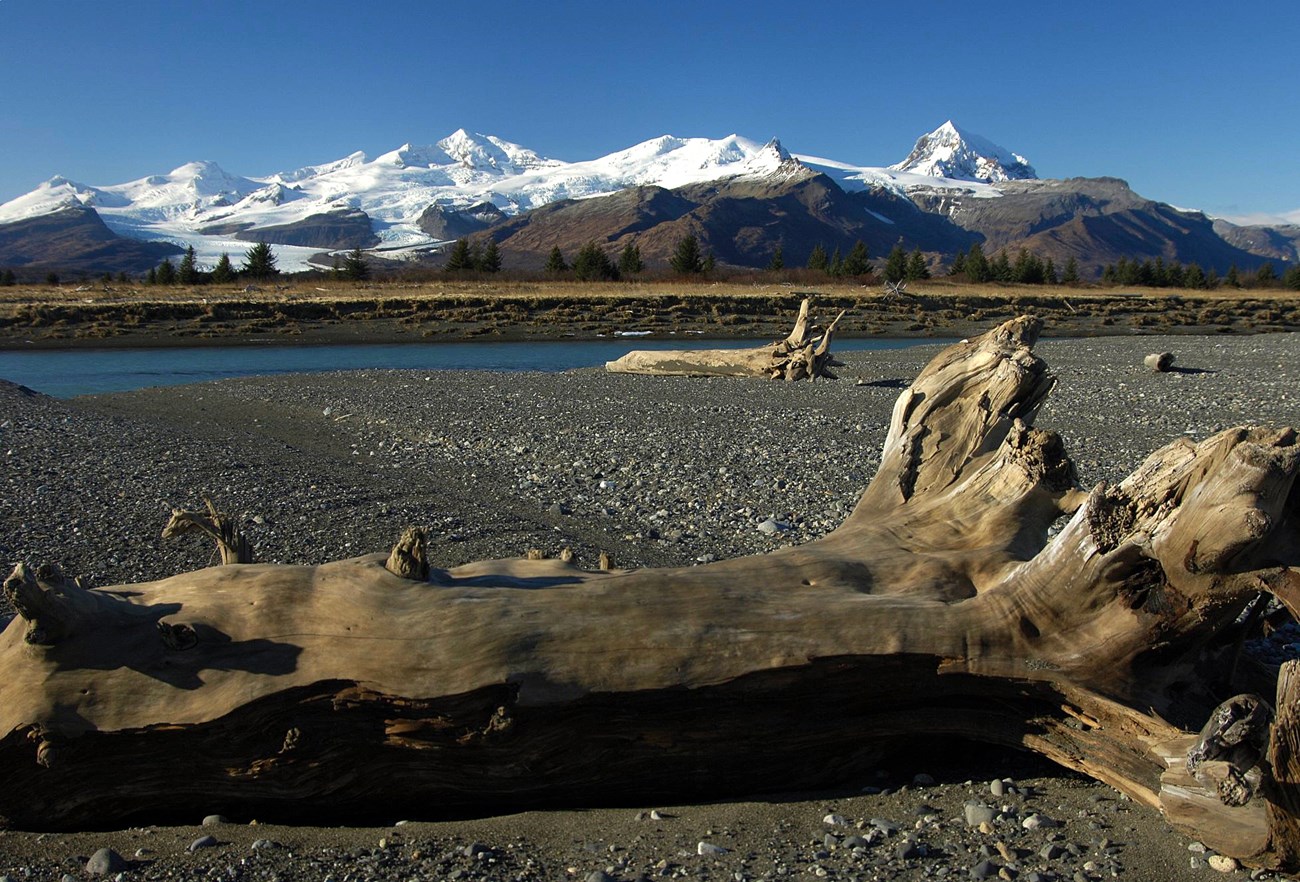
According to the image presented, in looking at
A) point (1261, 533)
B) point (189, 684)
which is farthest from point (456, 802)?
point (1261, 533)

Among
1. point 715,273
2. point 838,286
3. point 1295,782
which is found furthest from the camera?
point 715,273

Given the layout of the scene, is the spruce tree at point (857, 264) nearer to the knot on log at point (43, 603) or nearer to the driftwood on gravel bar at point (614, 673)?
the driftwood on gravel bar at point (614, 673)

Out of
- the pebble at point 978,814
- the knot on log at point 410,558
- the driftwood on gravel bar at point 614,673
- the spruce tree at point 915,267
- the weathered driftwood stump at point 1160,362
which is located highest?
the spruce tree at point 915,267

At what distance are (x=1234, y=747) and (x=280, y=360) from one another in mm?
35381

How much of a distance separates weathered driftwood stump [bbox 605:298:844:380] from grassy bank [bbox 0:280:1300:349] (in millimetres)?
19618

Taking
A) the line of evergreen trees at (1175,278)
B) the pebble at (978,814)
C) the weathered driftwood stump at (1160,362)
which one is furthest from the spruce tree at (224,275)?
the line of evergreen trees at (1175,278)

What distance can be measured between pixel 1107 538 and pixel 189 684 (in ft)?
14.1

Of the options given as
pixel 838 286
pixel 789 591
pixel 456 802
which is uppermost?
pixel 838 286

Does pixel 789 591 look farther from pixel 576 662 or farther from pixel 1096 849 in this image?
pixel 1096 849

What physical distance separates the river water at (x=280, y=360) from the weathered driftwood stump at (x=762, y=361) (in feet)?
16.7

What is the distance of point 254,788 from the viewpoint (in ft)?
14.0

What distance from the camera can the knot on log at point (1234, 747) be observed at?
3418 mm

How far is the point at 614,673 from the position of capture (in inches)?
166

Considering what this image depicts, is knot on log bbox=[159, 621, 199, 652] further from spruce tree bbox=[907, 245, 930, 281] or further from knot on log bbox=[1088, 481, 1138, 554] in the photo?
spruce tree bbox=[907, 245, 930, 281]
